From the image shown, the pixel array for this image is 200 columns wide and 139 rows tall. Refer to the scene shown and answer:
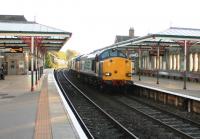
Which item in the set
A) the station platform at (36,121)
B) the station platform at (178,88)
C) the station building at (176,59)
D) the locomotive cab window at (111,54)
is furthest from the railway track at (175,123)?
the station building at (176,59)

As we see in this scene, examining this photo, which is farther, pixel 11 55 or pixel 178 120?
pixel 11 55

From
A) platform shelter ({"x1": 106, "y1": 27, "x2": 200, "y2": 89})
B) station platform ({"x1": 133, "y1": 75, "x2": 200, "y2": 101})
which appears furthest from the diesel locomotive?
platform shelter ({"x1": 106, "y1": 27, "x2": 200, "y2": 89})

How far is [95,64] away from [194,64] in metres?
8.89

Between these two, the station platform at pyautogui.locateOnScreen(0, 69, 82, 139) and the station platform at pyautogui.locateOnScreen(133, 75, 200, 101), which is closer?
the station platform at pyautogui.locateOnScreen(0, 69, 82, 139)

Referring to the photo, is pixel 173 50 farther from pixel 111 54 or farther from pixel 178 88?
pixel 178 88

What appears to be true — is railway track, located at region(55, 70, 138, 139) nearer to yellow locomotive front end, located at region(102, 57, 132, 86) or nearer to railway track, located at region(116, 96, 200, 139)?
railway track, located at region(116, 96, 200, 139)

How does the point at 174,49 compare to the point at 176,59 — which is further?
the point at 174,49

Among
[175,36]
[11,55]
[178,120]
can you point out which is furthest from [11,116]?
[11,55]

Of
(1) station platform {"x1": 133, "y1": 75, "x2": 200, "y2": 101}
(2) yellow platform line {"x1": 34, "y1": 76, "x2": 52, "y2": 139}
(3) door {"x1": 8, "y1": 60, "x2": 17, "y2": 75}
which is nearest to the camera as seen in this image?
(2) yellow platform line {"x1": 34, "y1": 76, "x2": 52, "y2": 139}

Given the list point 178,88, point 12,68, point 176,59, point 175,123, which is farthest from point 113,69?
point 12,68

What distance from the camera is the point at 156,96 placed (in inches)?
951

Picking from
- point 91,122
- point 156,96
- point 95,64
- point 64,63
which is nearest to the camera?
point 91,122

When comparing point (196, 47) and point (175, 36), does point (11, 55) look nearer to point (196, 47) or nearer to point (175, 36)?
point (196, 47)

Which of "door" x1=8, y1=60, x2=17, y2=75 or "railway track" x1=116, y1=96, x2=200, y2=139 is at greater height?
"door" x1=8, y1=60, x2=17, y2=75
